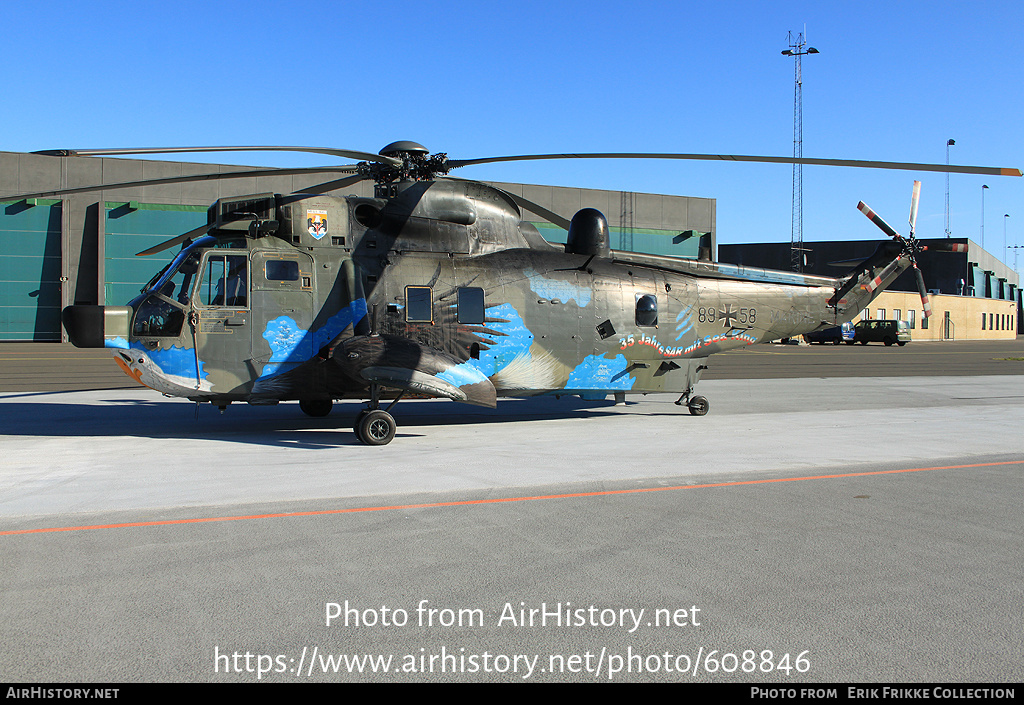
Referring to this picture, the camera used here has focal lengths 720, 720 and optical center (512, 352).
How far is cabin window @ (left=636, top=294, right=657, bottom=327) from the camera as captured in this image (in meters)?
13.0

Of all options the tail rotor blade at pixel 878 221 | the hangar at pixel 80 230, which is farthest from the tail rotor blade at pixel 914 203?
the hangar at pixel 80 230

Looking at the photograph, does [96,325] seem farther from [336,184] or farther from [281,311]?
[336,184]

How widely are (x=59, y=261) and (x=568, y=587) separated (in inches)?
1751

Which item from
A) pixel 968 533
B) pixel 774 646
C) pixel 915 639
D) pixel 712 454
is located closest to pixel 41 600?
pixel 774 646

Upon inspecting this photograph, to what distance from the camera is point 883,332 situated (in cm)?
5334

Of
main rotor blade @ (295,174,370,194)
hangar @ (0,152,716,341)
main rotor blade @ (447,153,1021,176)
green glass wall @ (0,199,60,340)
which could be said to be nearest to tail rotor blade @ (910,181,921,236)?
main rotor blade @ (447,153,1021,176)

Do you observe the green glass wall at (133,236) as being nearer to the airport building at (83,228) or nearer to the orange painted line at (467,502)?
the airport building at (83,228)

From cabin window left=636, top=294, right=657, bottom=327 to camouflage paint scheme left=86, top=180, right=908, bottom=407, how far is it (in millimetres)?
57

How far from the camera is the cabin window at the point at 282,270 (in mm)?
10891

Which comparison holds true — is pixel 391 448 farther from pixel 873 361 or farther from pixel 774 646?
pixel 873 361

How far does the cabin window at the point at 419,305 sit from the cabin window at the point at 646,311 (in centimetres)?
386

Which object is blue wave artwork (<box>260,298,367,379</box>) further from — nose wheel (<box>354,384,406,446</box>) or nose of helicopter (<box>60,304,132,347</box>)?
nose of helicopter (<box>60,304,132,347</box>)

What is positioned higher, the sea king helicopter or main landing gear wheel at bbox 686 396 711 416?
the sea king helicopter

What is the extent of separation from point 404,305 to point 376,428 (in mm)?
2181
